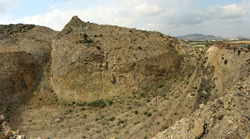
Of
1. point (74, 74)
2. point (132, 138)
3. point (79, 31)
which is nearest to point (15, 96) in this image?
point (74, 74)

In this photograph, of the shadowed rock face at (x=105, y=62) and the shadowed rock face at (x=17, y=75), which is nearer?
the shadowed rock face at (x=105, y=62)

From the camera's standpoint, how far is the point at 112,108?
18.1 metres

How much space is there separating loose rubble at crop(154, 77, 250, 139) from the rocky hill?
419 centimetres

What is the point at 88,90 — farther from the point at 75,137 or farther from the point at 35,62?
the point at 35,62

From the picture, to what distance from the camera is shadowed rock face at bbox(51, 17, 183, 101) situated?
21297 mm

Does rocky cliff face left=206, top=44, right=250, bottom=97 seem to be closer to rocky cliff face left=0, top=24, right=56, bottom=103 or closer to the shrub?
the shrub

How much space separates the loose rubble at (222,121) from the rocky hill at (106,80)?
419cm

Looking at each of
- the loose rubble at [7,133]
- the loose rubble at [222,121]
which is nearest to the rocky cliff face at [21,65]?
the loose rubble at [7,133]

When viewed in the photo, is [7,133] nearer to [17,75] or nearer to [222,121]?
[222,121]

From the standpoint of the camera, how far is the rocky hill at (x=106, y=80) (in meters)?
14.8

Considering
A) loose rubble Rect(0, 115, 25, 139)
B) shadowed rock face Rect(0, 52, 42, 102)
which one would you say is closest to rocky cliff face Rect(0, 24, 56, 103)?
shadowed rock face Rect(0, 52, 42, 102)

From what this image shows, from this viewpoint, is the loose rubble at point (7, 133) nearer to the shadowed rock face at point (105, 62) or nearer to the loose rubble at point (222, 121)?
the shadowed rock face at point (105, 62)

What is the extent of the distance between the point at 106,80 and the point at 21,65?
14263mm

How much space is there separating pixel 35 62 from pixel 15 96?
6.13 metres
